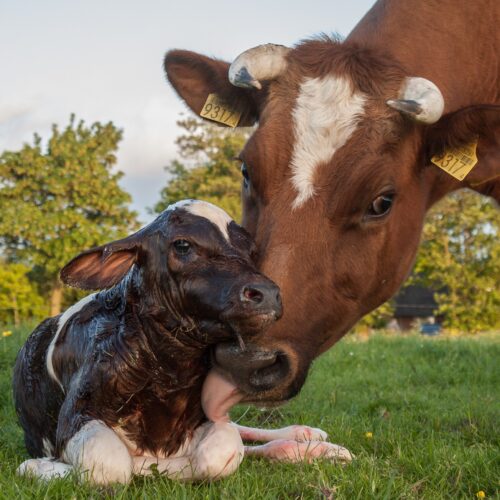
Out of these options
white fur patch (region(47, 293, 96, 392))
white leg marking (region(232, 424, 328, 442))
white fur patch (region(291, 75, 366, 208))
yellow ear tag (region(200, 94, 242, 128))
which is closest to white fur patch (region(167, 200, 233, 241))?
white fur patch (region(291, 75, 366, 208))

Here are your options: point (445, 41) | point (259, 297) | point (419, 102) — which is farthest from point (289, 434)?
point (445, 41)

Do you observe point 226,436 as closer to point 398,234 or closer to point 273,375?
point 273,375

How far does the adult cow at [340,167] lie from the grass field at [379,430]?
0.44 metres

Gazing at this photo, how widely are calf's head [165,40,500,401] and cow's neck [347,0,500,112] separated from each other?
0.21m

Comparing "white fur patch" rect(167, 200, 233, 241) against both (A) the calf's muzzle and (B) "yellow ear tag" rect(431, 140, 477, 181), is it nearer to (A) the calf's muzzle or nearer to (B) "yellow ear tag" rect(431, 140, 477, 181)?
(A) the calf's muzzle

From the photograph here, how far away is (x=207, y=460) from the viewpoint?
3.05m

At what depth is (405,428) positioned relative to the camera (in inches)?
189

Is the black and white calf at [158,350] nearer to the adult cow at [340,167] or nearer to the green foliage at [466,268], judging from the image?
the adult cow at [340,167]

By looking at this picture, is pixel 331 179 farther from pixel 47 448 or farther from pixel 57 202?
pixel 57 202

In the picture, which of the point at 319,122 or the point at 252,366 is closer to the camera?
the point at 252,366

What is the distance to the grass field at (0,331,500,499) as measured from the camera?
2.91 meters

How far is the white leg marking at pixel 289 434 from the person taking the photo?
13.2ft

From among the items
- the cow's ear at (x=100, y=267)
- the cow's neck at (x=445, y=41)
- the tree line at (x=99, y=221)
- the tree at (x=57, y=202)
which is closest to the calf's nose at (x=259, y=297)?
the cow's ear at (x=100, y=267)

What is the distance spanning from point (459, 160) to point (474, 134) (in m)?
0.16
